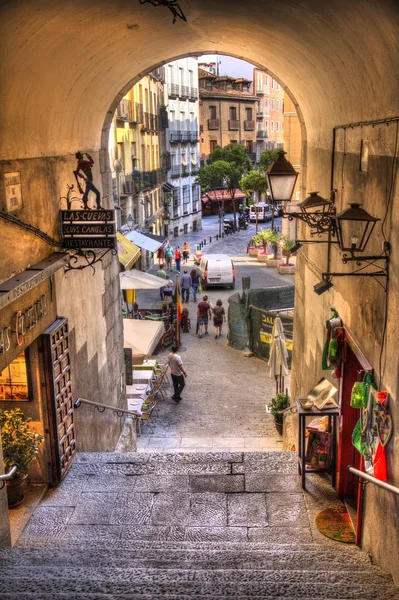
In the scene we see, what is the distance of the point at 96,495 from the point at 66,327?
2.09 m

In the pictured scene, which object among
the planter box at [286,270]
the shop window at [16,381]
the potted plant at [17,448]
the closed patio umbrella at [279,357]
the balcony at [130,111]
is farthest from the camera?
the planter box at [286,270]

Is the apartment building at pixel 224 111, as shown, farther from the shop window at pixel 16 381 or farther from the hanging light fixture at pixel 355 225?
the hanging light fixture at pixel 355 225

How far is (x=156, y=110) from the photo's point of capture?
131ft

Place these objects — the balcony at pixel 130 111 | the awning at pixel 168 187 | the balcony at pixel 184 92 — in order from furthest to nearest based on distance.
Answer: the balcony at pixel 184 92, the awning at pixel 168 187, the balcony at pixel 130 111

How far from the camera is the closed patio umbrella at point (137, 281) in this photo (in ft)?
58.3

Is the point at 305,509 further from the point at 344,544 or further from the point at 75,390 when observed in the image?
the point at 75,390

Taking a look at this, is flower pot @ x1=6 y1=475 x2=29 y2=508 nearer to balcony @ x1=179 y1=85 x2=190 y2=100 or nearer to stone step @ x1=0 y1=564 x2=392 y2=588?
stone step @ x1=0 y1=564 x2=392 y2=588

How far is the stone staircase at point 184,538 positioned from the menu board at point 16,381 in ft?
4.02

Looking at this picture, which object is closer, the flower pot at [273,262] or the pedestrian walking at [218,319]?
the pedestrian walking at [218,319]

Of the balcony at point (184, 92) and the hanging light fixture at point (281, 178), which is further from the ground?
the balcony at point (184, 92)

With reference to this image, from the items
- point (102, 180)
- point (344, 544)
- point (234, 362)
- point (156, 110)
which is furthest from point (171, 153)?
point (344, 544)

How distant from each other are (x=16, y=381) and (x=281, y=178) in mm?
3878

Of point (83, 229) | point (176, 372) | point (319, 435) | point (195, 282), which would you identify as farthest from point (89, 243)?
point (195, 282)

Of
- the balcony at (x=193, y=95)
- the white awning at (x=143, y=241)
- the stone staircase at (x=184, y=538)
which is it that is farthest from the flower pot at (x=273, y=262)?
the stone staircase at (x=184, y=538)
